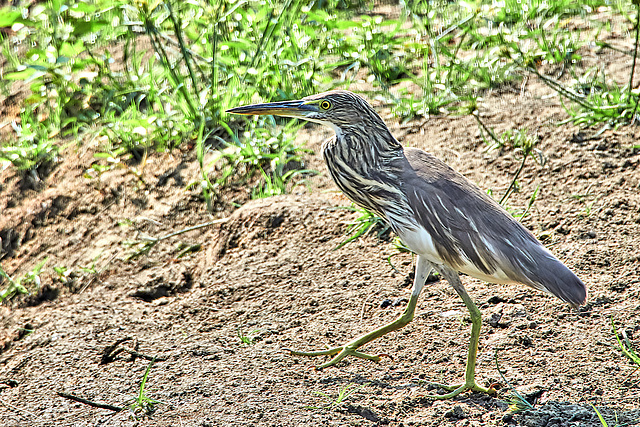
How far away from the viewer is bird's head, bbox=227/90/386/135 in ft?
11.4

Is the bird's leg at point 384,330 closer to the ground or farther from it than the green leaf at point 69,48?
closer to the ground

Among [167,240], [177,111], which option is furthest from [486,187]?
[177,111]

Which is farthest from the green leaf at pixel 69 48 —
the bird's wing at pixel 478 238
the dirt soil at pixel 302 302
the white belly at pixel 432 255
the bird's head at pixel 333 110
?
the white belly at pixel 432 255

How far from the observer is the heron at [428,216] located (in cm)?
309

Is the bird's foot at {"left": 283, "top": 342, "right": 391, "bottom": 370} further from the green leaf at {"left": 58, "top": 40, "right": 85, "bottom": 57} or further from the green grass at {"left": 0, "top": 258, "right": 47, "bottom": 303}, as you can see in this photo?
the green leaf at {"left": 58, "top": 40, "right": 85, "bottom": 57}

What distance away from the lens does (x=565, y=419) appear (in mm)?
2848

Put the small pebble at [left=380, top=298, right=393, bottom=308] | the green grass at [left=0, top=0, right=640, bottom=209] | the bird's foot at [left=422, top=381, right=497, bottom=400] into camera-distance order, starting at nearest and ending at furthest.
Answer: the bird's foot at [left=422, top=381, right=497, bottom=400], the small pebble at [left=380, top=298, right=393, bottom=308], the green grass at [left=0, top=0, right=640, bottom=209]

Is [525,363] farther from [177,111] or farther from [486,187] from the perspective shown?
[177,111]

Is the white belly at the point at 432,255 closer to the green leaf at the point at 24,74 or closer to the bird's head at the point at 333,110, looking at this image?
the bird's head at the point at 333,110

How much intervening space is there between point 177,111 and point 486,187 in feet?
7.96

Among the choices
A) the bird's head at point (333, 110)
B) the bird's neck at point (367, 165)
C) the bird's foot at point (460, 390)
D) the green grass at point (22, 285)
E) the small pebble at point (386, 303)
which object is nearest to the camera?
the bird's foot at point (460, 390)

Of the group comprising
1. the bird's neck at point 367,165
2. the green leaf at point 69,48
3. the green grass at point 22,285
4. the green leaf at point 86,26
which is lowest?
the green grass at point 22,285

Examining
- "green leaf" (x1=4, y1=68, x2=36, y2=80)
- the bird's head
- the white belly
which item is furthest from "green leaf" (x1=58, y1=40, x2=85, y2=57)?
the white belly

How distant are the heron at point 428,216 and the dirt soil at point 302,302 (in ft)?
0.68
